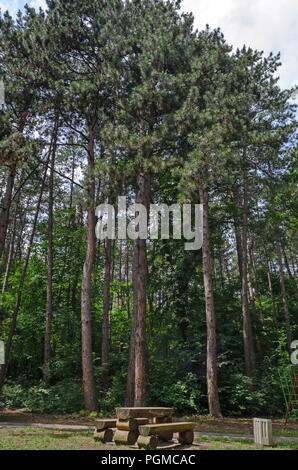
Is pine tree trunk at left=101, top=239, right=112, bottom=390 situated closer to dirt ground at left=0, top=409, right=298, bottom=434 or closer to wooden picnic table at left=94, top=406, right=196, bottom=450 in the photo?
dirt ground at left=0, top=409, right=298, bottom=434

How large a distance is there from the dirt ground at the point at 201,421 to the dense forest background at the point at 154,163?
24.1 inches

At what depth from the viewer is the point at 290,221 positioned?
Answer: 51.8 ft

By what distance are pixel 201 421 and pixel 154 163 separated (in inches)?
284

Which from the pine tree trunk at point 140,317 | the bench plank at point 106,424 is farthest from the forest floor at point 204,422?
the bench plank at point 106,424

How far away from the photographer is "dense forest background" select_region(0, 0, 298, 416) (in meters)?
10.9

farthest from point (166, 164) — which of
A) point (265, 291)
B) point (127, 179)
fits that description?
point (265, 291)

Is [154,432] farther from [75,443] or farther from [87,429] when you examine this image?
[87,429]

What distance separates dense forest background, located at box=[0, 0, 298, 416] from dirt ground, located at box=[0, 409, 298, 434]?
2.01 ft

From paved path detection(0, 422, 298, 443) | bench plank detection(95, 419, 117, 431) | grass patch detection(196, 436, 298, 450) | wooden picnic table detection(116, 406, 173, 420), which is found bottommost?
paved path detection(0, 422, 298, 443)

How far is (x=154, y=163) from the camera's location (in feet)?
34.8

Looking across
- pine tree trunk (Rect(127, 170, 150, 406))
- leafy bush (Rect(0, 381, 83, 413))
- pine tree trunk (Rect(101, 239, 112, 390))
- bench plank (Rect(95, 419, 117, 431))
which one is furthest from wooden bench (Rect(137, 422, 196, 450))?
pine tree trunk (Rect(101, 239, 112, 390))

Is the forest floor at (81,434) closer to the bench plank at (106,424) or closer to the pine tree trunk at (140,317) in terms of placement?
the bench plank at (106,424)

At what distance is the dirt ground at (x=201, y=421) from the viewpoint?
9096 mm

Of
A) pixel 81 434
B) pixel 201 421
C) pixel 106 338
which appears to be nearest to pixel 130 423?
pixel 81 434
